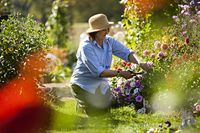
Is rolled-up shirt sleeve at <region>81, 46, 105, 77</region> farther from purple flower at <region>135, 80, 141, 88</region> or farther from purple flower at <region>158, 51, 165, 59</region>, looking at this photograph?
purple flower at <region>158, 51, 165, 59</region>

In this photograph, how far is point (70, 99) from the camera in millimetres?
8016

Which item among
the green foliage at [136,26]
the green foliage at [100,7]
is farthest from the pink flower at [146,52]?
the green foliage at [100,7]

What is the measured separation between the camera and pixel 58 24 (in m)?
14.7

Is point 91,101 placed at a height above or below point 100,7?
above

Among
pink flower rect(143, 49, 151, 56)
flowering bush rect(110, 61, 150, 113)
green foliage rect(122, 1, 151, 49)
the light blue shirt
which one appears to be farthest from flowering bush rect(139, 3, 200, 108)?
green foliage rect(122, 1, 151, 49)

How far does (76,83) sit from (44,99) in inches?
20.4

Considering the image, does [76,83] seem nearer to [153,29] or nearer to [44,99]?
[44,99]

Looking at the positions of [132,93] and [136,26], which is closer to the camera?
[132,93]

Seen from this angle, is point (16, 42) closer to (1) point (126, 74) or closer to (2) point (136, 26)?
(1) point (126, 74)

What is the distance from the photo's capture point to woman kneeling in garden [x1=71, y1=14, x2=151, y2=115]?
6.66 metres

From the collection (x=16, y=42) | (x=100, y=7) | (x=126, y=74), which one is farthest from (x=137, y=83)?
(x=100, y=7)

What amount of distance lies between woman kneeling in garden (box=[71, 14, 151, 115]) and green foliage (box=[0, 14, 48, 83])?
0.56m

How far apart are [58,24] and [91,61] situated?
26.9 ft

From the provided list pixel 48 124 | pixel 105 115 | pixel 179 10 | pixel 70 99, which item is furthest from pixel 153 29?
pixel 48 124
